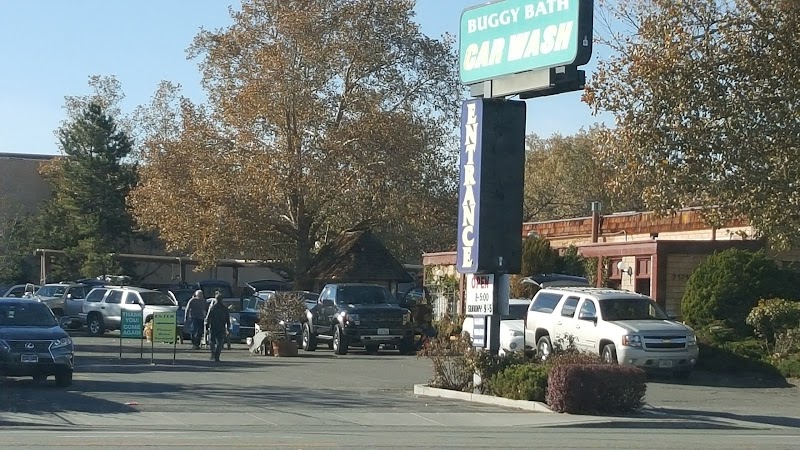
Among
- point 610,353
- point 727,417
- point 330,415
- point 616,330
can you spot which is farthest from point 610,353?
point 330,415

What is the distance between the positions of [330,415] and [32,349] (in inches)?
253

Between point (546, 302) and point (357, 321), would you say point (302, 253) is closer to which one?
point (357, 321)

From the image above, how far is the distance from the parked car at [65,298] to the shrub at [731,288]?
25.0 meters

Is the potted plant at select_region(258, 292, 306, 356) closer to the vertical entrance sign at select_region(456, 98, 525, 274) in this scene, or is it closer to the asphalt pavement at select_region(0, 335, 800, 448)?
the asphalt pavement at select_region(0, 335, 800, 448)

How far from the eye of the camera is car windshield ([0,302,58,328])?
23547 millimetres

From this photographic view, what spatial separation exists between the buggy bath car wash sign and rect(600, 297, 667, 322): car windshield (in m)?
6.82

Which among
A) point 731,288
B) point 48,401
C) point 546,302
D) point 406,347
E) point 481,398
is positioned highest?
point 731,288

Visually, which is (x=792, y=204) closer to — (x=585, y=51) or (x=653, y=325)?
(x=653, y=325)

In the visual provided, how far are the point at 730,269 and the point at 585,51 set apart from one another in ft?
39.2

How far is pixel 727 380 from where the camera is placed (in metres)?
28.4

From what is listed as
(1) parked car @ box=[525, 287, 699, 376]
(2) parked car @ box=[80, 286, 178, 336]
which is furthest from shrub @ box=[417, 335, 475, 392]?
(2) parked car @ box=[80, 286, 178, 336]

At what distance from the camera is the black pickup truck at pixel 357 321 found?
35594 millimetres

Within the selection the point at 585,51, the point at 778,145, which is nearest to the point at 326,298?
the point at 778,145

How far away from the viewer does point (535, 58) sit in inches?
876
